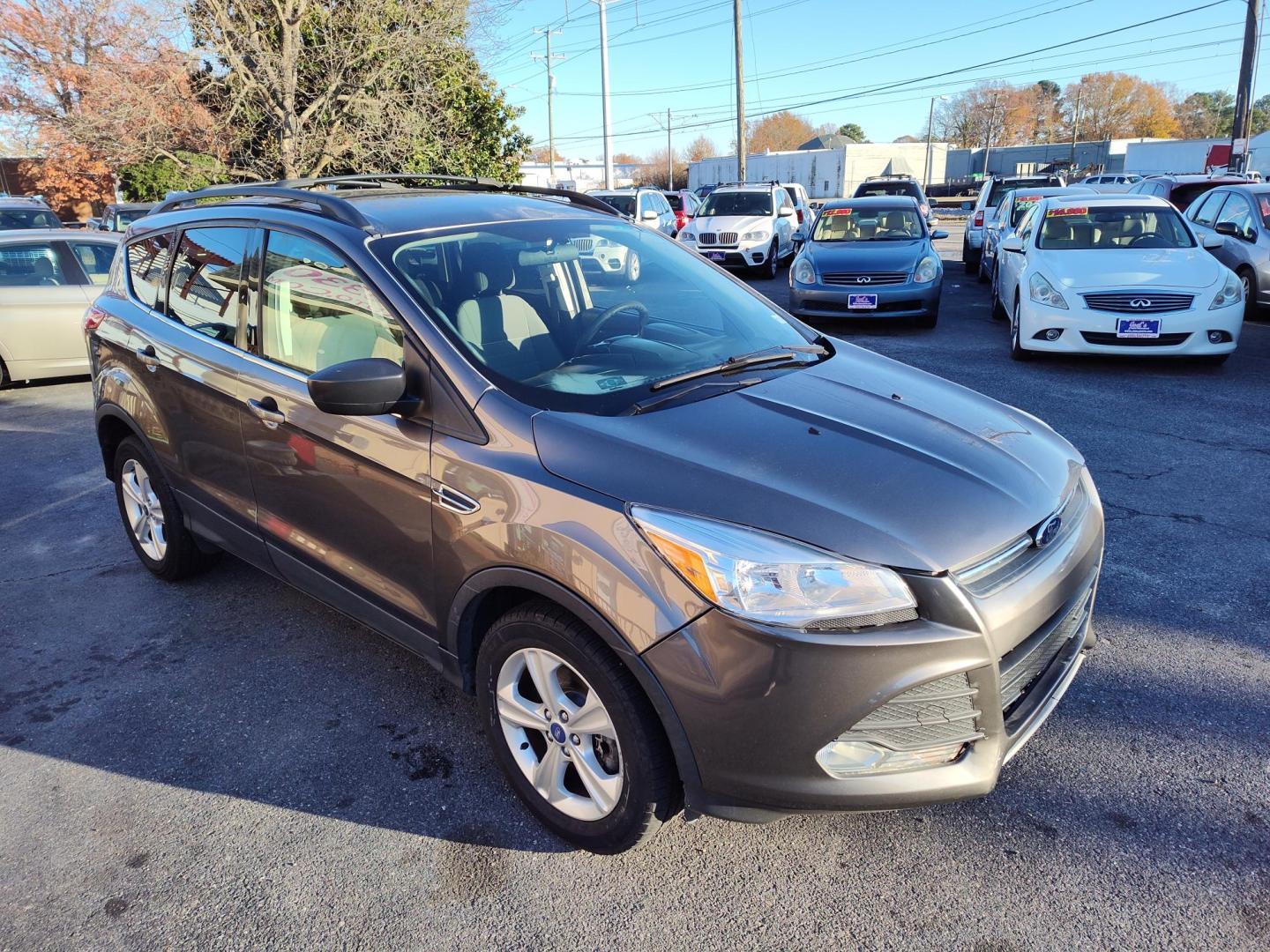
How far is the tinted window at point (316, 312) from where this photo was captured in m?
2.88

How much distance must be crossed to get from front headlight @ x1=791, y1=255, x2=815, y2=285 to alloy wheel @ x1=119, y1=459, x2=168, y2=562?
26.5 ft

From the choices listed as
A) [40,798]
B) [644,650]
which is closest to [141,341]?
[40,798]

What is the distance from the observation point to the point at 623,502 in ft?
7.23

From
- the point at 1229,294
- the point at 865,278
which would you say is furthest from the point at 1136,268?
the point at 865,278

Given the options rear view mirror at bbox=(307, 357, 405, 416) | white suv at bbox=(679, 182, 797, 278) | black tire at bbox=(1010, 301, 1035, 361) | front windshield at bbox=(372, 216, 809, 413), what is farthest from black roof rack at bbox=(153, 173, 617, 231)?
white suv at bbox=(679, 182, 797, 278)

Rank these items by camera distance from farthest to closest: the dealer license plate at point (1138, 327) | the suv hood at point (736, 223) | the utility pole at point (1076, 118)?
the utility pole at point (1076, 118) → the suv hood at point (736, 223) → the dealer license plate at point (1138, 327)

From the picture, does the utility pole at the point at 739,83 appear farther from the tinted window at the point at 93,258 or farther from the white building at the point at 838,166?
the white building at the point at 838,166

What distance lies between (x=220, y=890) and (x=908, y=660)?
197cm

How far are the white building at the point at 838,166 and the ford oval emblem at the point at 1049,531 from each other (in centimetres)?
6747

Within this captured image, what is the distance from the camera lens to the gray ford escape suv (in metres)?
2.08

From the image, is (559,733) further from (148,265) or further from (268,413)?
(148,265)

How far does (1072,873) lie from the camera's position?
94.0 inches

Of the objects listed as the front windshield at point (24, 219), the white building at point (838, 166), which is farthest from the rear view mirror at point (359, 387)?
the white building at point (838, 166)

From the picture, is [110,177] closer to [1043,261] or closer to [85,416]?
[85,416]
